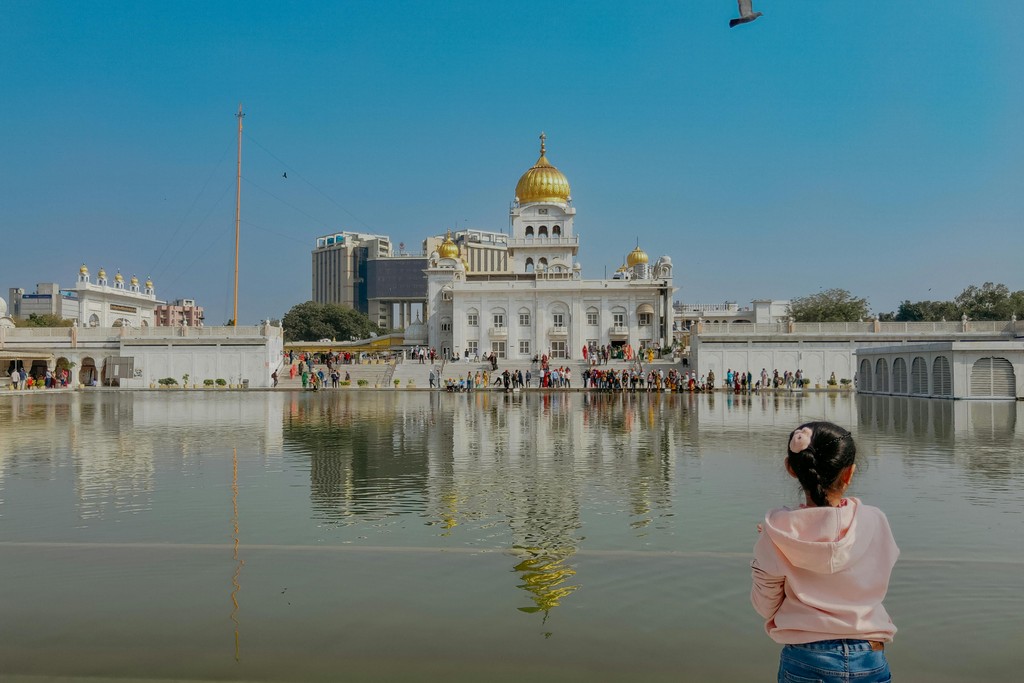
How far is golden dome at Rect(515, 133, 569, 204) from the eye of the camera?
72.2 meters

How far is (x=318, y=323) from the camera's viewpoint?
97.4 m

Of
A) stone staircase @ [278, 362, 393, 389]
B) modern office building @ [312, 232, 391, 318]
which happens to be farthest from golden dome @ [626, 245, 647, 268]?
modern office building @ [312, 232, 391, 318]

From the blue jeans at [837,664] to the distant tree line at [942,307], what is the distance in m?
67.2

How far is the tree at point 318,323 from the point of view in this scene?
97500mm

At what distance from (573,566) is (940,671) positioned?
2774 millimetres

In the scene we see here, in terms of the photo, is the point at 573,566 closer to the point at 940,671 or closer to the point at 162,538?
the point at 940,671

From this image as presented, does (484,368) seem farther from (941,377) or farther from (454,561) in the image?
(454,561)

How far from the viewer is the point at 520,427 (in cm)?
1975

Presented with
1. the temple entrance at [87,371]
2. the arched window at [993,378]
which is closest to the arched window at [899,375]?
the arched window at [993,378]

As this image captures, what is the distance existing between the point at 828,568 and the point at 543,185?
232ft

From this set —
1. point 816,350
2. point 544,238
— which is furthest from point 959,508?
point 544,238

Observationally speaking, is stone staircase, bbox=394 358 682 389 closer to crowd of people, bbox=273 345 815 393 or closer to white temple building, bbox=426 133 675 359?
crowd of people, bbox=273 345 815 393

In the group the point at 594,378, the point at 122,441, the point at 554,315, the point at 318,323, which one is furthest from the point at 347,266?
the point at 122,441

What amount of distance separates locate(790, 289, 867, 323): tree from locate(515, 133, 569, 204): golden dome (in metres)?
23.5
